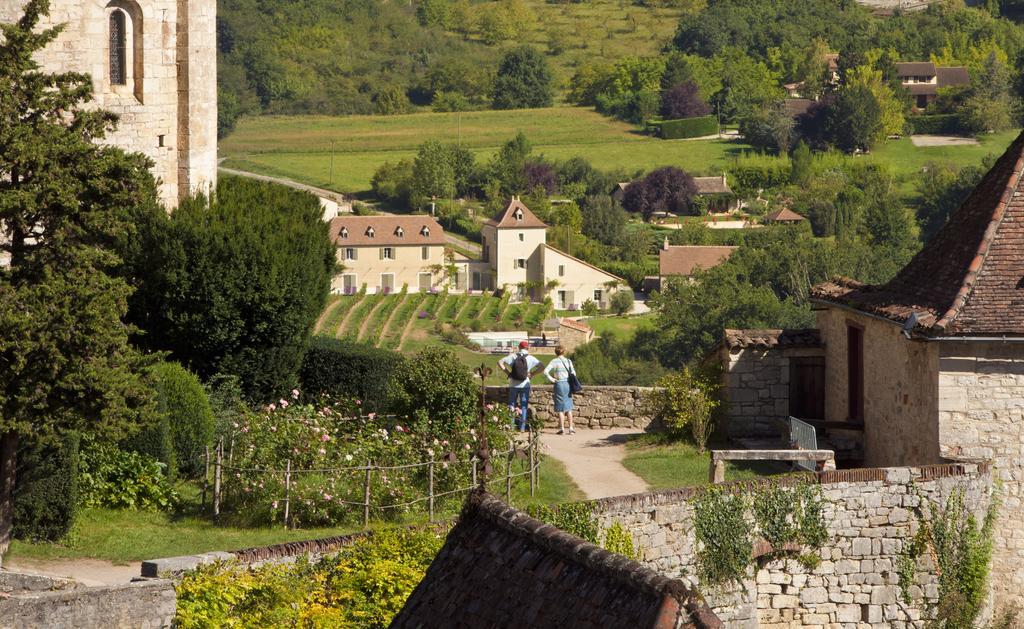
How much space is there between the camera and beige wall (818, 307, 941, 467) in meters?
15.9

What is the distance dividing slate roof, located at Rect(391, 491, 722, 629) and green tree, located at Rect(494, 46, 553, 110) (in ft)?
537

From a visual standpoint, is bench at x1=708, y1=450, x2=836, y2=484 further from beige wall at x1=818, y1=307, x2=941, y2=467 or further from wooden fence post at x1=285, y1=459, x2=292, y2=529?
wooden fence post at x1=285, y1=459, x2=292, y2=529

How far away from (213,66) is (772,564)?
13481mm

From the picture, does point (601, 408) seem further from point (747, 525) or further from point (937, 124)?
point (937, 124)

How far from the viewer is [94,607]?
1027 cm

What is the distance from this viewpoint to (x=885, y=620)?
1454 cm

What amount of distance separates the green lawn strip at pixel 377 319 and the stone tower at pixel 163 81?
56.7m

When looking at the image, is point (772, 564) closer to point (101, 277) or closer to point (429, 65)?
point (101, 277)

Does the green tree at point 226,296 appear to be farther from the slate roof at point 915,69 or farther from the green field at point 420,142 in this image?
the slate roof at point 915,69

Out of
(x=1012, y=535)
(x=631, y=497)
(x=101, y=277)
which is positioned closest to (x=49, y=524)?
(x=101, y=277)

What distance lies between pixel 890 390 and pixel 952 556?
7.66ft

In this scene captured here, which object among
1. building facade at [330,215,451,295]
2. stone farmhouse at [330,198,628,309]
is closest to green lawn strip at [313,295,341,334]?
stone farmhouse at [330,198,628,309]

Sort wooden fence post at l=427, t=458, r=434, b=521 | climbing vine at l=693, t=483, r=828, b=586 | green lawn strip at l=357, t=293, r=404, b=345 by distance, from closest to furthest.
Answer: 1. climbing vine at l=693, t=483, r=828, b=586
2. wooden fence post at l=427, t=458, r=434, b=521
3. green lawn strip at l=357, t=293, r=404, b=345

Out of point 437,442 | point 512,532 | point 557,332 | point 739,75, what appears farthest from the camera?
point 739,75
